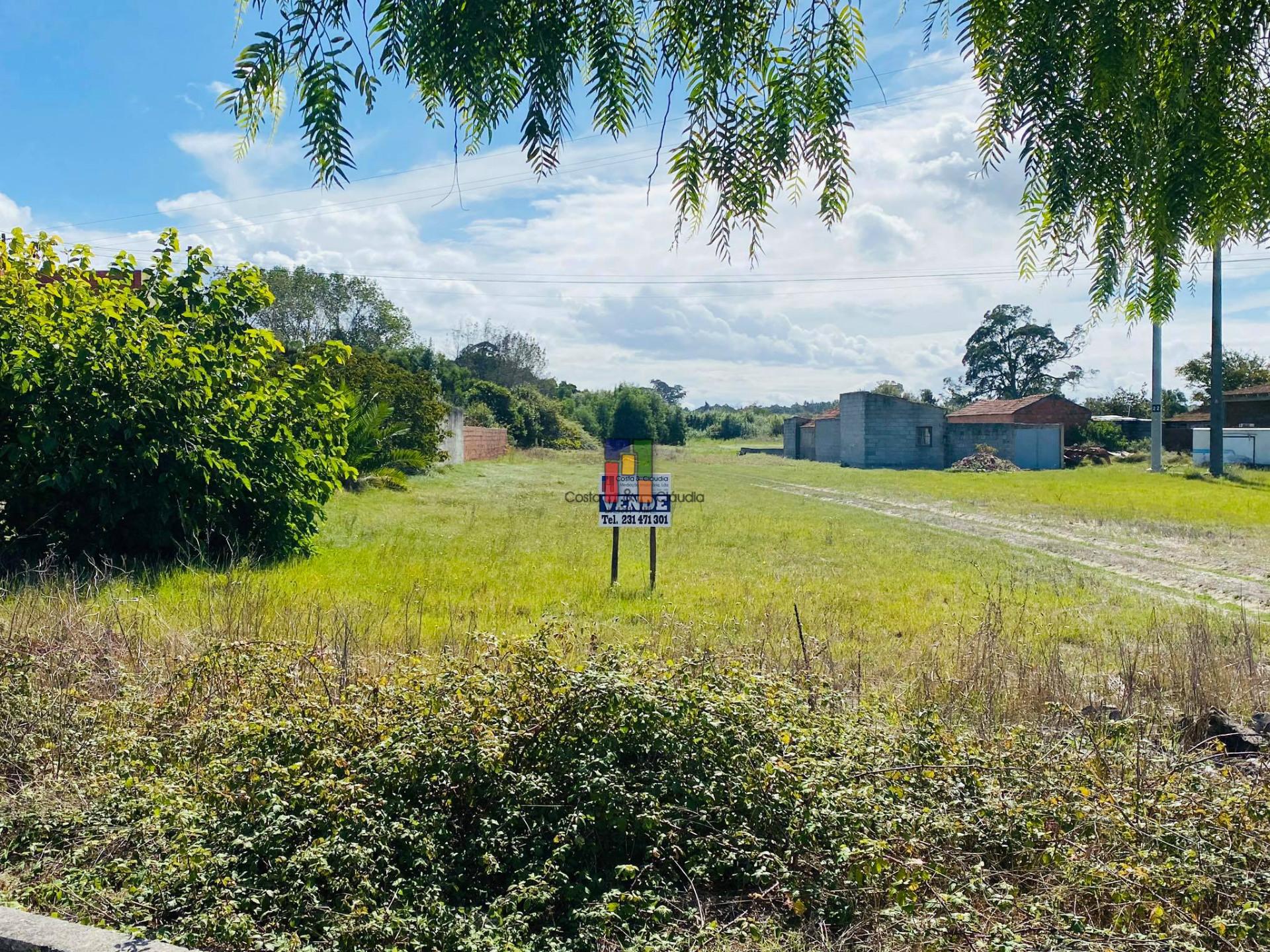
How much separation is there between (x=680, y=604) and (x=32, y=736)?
593 cm

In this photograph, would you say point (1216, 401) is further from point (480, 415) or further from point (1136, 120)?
point (1136, 120)

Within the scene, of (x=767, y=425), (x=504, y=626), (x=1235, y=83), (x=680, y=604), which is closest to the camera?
(x=1235, y=83)

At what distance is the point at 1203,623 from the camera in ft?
22.8

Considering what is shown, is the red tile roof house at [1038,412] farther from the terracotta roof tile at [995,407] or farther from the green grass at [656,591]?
the green grass at [656,591]

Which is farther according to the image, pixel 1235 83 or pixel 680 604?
pixel 680 604

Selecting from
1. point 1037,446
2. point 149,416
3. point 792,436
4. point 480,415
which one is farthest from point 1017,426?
point 149,416

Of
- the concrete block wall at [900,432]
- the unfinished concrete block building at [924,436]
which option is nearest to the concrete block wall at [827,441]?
the unfinished concrete block building at [924,436]

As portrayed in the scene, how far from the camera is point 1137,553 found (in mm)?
14148

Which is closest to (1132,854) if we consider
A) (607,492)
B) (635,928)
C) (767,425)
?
(635,928)

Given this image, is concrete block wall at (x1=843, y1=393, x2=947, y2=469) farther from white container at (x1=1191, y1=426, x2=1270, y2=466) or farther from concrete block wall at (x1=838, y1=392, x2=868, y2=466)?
white container at (x1=1191, y1=426, x2=1270, y2=466)

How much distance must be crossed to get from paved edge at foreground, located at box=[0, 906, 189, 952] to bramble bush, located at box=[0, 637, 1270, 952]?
0.40ft

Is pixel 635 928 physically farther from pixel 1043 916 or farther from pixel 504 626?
pixel 504 626

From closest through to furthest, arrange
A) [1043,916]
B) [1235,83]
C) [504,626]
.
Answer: [1043,916]
[1235,83]
[504,626]

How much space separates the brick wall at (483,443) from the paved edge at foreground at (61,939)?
118ft
